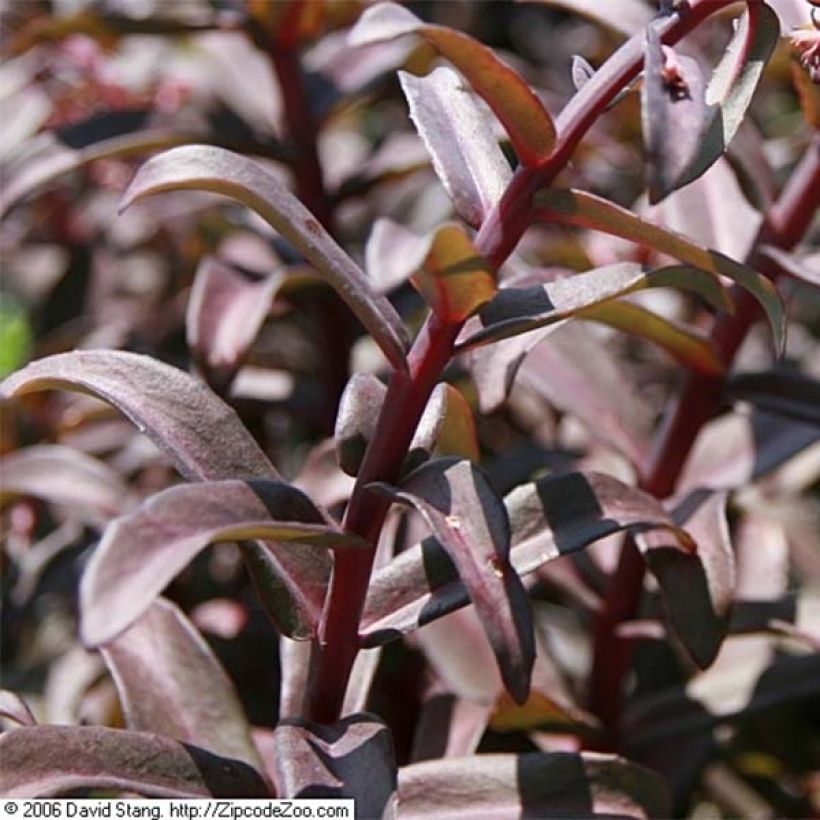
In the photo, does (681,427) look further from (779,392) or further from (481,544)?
(481,544)

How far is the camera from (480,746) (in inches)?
41.6

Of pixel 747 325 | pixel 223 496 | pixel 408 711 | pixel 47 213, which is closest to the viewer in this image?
pixel 223 496

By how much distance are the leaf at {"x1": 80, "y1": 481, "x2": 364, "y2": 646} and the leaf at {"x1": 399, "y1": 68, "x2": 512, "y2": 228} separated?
172 millimetres

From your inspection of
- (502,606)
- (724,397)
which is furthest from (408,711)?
(502,606)

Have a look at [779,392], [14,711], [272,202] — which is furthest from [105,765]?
[779,392]

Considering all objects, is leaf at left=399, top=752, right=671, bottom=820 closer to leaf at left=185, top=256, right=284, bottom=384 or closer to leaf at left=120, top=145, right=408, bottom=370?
leaf at left=120, top=145, right=408, bottom=370

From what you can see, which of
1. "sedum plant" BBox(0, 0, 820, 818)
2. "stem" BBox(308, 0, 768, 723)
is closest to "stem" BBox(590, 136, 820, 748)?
"sedum plant" BBox(0, 0, 820, 818)

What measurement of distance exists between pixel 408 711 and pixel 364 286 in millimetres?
598

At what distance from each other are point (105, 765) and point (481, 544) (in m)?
0.22

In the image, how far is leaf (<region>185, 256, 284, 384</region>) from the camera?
1.04 meters

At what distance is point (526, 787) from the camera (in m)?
0.81

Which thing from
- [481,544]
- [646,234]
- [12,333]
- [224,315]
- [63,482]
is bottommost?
[12,333]

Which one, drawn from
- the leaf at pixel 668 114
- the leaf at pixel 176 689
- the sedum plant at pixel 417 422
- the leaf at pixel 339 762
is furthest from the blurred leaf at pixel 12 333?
the leaf at pixel 668 114

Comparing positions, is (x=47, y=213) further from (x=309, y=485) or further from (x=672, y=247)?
(x=672, y=247)
